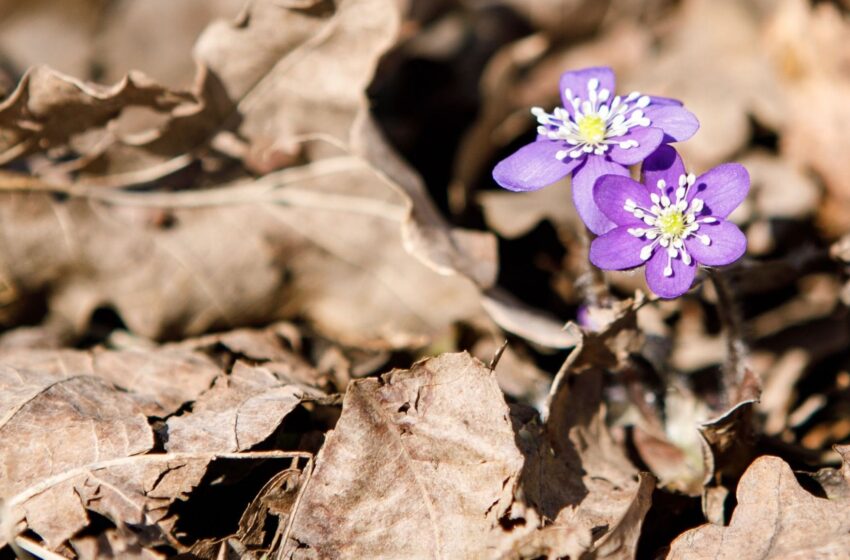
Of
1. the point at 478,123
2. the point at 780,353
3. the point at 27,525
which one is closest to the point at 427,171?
the point at 478,123

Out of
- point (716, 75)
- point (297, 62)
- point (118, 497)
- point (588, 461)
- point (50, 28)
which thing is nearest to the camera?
point (118, 497)

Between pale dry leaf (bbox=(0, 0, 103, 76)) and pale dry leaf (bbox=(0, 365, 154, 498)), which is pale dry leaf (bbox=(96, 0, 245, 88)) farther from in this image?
pale dry leaf (bbox=(0, 365, 154, 498))

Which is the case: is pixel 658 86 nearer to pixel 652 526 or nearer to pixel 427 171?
pixel 427 171

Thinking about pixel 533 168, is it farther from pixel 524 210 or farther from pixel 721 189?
pixel 524 210

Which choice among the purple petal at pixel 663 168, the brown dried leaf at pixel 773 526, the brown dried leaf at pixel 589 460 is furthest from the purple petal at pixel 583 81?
the brown dried leaf at pixel 773 526

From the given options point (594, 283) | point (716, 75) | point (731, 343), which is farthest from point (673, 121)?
point (716, 75)

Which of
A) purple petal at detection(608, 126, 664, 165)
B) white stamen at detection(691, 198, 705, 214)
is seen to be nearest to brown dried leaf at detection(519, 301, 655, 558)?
white stamen at detection(691, 198, 705, 214)
